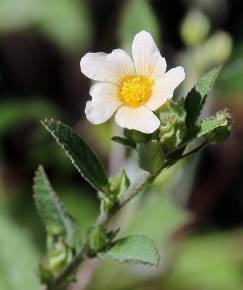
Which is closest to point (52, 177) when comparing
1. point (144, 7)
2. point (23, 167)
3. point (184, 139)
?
point (23, 167)

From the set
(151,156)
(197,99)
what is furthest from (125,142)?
(197,99)

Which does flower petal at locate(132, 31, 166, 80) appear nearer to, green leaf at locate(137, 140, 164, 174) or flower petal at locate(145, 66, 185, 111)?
flower petal at locate(145, 66, 185, 111)

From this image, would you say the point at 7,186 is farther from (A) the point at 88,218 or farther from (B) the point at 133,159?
(B) the point at 133,159

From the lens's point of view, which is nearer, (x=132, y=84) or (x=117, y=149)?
(x=132, y=84)

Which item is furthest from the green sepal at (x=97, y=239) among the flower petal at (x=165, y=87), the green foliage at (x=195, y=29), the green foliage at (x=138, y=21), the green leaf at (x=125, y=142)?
the green foliage at (x=195, y=29)

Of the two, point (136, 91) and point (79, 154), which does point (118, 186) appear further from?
point (136, 91)

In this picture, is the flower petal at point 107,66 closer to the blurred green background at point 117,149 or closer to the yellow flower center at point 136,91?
the yellow flower center at point 136,91
